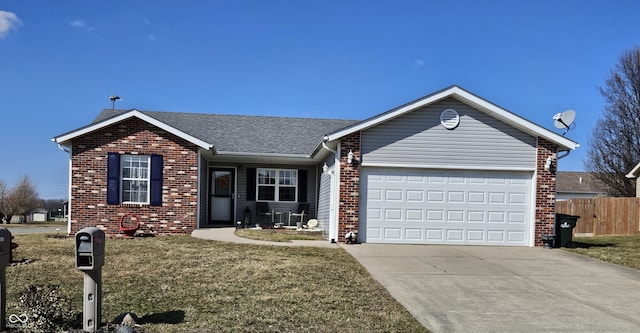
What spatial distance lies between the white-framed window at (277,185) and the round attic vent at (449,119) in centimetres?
680

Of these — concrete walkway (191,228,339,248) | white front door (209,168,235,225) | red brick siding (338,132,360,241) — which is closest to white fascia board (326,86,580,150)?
red brick siding (338,132,360,241)

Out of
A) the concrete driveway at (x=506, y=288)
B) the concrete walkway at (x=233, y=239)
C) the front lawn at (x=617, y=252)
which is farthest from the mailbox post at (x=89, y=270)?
the front lawn at (x=617, y=252)

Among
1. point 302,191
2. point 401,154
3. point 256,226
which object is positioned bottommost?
point 256,226

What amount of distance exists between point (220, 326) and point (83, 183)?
435 inches

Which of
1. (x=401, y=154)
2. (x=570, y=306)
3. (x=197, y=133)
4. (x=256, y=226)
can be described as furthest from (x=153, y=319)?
(x=197, y=133)

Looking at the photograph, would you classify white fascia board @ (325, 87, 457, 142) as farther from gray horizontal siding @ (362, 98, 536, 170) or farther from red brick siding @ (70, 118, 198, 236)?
red brick siding @ (70, 118, 198, 236)

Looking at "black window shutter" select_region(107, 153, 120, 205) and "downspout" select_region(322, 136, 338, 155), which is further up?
"downspout" select_region(322, 136, 338, 155)

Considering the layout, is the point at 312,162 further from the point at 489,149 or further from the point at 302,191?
the point at 489,149

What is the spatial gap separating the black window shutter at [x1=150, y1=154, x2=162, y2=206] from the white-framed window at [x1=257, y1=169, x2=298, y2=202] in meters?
4.23

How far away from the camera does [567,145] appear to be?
1392cm

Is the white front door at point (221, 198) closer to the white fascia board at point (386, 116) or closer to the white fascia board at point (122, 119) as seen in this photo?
the white fascia board at point (122, 119)

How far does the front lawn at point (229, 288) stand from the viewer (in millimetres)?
6309

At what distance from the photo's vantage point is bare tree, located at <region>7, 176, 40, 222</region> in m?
41.8

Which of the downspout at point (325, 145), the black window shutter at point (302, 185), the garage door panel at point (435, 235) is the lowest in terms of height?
the garage door panel at point (435, 235)
